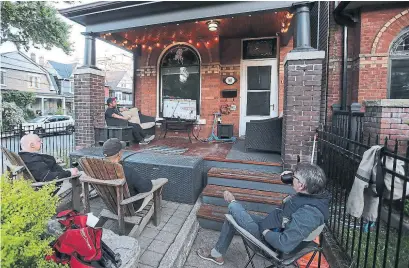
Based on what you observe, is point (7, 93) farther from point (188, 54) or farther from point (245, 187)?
point (245, 187)

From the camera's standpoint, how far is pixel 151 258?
224cm

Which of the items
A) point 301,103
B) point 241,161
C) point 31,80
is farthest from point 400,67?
point 31,80

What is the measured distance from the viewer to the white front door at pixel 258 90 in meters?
6.52

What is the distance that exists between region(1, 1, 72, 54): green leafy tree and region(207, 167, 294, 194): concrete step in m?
9.96

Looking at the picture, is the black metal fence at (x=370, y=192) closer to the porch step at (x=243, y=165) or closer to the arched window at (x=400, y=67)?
the porch step at (x=243, y=165)

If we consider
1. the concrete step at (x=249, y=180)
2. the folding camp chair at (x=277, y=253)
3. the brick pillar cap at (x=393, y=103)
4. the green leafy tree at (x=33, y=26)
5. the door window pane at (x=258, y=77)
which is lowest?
the folding camp chair at (x=277, y=253)

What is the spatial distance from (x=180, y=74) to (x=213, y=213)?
497 centimetres

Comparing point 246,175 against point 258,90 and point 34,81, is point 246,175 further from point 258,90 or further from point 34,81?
point 34,81

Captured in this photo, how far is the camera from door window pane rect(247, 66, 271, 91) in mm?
6562

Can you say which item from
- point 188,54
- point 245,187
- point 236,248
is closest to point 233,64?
point 188,54

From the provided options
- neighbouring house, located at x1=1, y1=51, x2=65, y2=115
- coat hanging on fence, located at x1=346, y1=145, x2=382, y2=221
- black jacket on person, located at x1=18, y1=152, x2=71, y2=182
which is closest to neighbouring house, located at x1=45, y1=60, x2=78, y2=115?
neighbouring house, located at x1=1, y1=51, x2=65, y2=115

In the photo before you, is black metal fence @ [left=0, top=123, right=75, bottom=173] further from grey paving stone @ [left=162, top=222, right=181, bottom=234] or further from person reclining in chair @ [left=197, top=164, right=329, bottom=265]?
person reclining in chair @ [left=197, top=164, right=329, bottom=265]

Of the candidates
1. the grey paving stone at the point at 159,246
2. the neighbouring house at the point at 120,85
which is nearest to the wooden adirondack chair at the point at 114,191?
the grey paving stone at the point at 159,246

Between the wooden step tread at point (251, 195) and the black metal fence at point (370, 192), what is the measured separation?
68 centimetres
